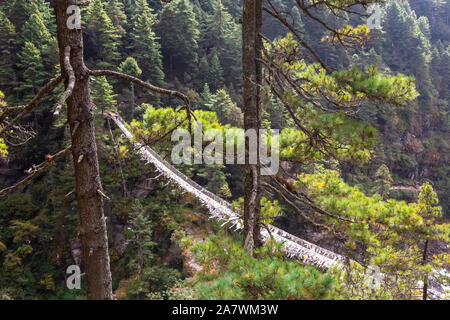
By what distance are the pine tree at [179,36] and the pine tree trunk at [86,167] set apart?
65.5 ft

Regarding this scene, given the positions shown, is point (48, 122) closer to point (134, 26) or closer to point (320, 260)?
point (134, 26)

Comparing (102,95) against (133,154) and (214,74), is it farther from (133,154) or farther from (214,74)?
(214,74)

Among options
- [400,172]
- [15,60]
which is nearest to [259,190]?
[15,60]

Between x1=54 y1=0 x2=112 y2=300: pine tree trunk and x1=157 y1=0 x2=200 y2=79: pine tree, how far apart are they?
20.0 meters

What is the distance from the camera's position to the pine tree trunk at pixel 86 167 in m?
1.50

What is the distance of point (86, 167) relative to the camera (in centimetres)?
159

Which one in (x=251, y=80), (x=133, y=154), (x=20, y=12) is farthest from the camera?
(x=20, y=12)

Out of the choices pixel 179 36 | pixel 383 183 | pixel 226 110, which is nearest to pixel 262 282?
pixel 226 110

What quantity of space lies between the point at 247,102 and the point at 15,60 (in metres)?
18.5

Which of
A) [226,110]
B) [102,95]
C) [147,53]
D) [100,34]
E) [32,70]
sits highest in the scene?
[100,34]

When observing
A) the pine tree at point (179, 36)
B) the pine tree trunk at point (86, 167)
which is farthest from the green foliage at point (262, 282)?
the pine tree at point (179, 36)

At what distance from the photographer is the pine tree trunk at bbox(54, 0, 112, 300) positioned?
1.50 metres

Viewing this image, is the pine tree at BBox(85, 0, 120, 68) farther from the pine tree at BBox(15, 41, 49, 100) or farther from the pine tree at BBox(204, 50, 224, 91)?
the pine tree at BBox(204, 50, 224, 91)

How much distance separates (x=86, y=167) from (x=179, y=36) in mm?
20215
